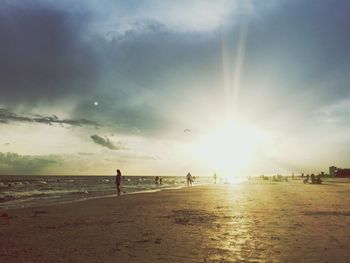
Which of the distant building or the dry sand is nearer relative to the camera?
the dry sand

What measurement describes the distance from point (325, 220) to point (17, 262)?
13.0 metres

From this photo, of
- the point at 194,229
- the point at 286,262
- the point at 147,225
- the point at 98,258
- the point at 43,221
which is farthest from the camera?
the point at 43,221

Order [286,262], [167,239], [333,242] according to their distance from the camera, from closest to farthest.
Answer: [286,262] → [333,242] → [167,239]

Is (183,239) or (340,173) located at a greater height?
(340,173)

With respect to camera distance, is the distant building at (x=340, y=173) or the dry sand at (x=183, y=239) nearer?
the dry sand at (x=183, y=239)

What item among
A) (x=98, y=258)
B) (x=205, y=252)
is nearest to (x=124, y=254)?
(x=98, y=258)

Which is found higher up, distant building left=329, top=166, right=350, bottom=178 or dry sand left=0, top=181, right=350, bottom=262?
distant building left=329, top=166, right=350, bottom=178

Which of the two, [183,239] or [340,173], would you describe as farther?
[340,173]

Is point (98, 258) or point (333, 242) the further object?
point (333, 242)

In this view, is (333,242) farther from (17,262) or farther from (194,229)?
(17,262)

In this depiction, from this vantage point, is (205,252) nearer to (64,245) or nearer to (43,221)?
(64,245)

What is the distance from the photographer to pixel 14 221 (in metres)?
Result: 19.0

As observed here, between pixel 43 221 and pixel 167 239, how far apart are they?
8.96m

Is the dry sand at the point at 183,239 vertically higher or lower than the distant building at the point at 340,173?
lower
